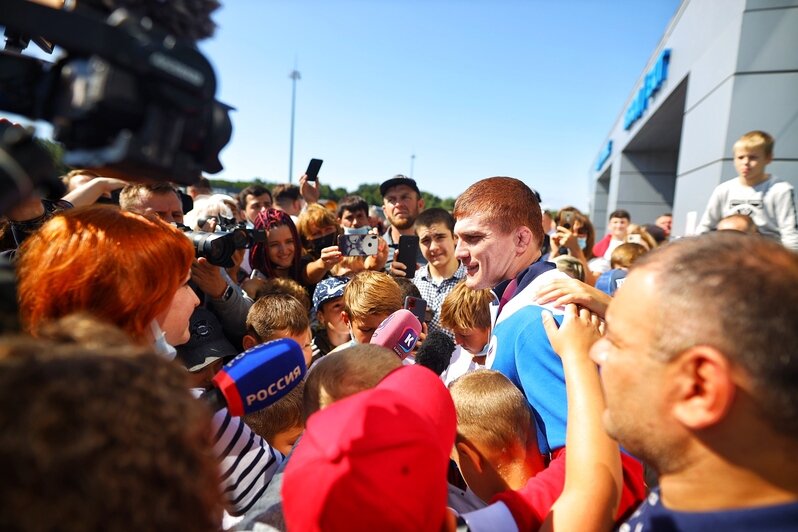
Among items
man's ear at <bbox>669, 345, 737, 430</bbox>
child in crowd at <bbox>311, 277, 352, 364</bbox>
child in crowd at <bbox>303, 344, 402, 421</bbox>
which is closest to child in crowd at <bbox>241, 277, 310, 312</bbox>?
child in crowd at <bbox>311, 277, 352, 364</bbox>

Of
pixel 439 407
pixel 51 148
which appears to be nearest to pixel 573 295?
pixel 439 407

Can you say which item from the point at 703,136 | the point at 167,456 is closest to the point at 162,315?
the point at 167,456

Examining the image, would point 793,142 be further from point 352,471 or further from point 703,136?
point 352,471

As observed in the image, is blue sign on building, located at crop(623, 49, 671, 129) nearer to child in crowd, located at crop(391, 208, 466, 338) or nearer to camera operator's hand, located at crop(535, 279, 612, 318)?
child in crowd, located at crop(391, 208, 466, 338)

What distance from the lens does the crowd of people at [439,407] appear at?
1.99 ft

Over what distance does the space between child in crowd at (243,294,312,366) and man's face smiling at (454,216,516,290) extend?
3.69 feet

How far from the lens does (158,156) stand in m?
0.72

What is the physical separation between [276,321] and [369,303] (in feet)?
1.97

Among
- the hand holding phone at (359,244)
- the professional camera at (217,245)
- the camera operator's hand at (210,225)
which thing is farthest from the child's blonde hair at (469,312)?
the camera operator's hand at (210,225)

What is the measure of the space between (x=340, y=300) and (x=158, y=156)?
9.25 ft

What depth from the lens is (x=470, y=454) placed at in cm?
164

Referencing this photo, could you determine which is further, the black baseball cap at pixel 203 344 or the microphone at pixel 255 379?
the black baseball cap at pixel 203 344

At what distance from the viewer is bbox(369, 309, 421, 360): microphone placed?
6.93 feet

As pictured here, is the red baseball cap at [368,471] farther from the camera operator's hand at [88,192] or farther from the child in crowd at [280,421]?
the camera operator's hand at [88,192]
